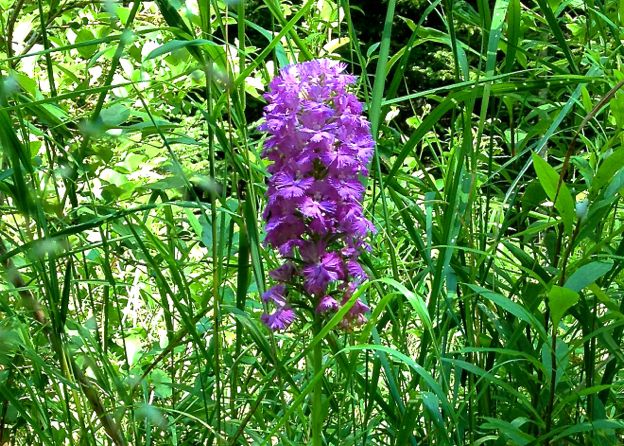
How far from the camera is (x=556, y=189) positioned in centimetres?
77

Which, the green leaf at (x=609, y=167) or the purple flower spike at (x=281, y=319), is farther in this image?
the purple flower spike at (x=281, y=319)

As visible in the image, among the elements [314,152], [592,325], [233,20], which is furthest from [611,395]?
[233,20]

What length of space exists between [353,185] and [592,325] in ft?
1.11

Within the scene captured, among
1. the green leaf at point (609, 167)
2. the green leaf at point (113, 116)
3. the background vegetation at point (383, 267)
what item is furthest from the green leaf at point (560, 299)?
the green leaf at point (113, 116)

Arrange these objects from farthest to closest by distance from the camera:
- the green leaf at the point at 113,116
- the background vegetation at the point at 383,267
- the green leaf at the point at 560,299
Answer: the green leaf at the point at 113,116
the background vegetation at the point at 383,267
the green leaf at the point at 560,299

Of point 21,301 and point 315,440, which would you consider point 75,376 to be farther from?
point 315,440

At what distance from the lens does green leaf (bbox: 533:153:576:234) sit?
30.0 inches

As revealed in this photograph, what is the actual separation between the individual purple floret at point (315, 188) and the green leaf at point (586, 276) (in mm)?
235

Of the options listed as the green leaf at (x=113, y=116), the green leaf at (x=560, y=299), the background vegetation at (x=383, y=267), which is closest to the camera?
the green leaf at (x=560, y=299)

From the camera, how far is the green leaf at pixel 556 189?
761 mm

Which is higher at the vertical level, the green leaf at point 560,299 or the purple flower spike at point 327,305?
the green leaf at point 560,299

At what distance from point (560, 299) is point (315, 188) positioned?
28 cm

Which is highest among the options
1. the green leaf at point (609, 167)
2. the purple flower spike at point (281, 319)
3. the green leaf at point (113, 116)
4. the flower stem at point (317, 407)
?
the green leaf at point (113, 116)

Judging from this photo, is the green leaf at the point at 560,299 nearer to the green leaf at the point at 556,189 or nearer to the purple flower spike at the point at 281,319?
the green leaf at the point at 556,189
